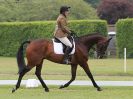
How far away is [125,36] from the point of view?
43406 millimetres

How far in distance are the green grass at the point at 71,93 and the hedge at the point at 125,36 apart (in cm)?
2437

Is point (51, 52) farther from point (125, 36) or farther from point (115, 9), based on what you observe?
point (115, 9)

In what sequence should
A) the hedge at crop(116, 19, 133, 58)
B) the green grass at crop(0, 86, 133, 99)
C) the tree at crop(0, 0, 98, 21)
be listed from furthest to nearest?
the tree at crop(0, 0, 98, 21), the hedge at crop(116, 19, 133, 58), the green grass at crop(0, 86, 133, 99)

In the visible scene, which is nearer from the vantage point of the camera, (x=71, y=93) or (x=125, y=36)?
(x=71, y=93)

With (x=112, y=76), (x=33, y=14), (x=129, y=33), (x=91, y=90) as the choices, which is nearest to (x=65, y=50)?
(x=91, y=90)

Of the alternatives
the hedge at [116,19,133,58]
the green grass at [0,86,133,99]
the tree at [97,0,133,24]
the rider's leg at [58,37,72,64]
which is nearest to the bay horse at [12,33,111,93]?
the rider's leg at [58,37,72,64]

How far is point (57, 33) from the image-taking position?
1820 centimetres

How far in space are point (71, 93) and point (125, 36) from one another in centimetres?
2672

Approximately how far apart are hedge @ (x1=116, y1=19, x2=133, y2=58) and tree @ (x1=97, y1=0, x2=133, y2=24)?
3095cm

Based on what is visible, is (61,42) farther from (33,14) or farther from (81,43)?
(33,14)

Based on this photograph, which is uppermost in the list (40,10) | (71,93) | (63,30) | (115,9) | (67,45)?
(63,30)

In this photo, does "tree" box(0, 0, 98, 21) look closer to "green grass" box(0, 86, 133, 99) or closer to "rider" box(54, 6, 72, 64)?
"green grass" box(0, 86, 133, 99)

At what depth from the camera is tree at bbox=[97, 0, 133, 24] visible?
75.1 m

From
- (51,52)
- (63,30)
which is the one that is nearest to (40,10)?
(51,52)
